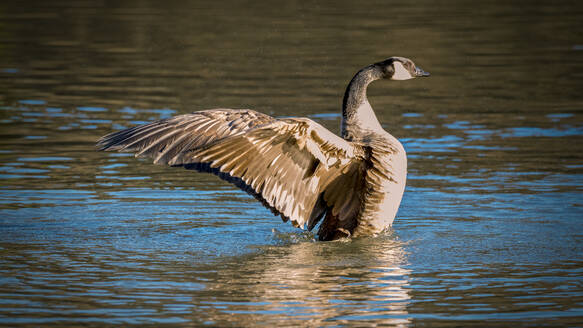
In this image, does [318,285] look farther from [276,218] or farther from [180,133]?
[276,218]

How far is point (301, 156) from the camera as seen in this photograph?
8320mm

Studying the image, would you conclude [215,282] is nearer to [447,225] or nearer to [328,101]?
[447,225]

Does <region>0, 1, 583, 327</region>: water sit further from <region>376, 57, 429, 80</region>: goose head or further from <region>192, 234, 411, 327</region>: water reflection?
<region>376, 57, 429, 80</region>: goose head

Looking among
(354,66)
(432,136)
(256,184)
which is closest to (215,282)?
(256,184)

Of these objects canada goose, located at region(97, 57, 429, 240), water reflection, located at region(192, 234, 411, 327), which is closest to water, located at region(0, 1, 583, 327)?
water reflection, located at region(192, 234, 411, 327)

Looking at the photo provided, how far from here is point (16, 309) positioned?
23.0 ft

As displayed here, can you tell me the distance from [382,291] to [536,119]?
8.36 metres

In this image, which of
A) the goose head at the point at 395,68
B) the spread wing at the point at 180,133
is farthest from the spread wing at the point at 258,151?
the goose head at the point at 395,68

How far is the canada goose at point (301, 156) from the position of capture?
26.4ft

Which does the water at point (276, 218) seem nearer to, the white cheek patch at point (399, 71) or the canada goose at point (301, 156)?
the canada goose at point (301, 156)

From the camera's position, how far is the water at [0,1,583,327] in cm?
717

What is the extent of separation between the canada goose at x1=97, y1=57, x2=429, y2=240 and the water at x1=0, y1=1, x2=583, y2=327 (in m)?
0.37

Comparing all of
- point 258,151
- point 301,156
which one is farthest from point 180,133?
Result: point 301,156

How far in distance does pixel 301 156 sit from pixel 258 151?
0.39 metres
